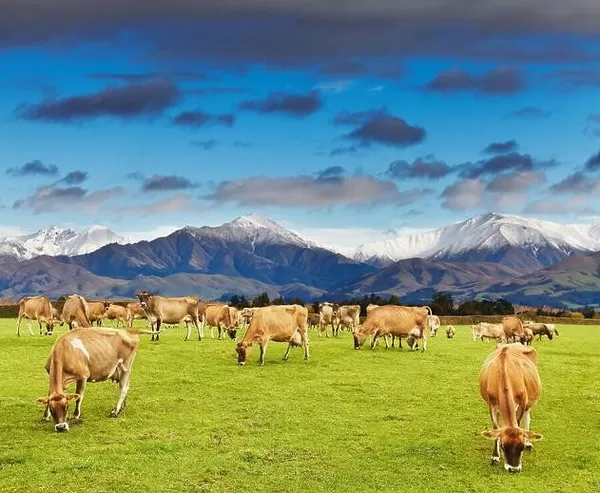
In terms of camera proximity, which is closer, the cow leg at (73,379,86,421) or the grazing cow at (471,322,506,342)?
the cow leg at (73,379,86,421)

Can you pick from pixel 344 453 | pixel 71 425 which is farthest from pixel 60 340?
pixel 344 453

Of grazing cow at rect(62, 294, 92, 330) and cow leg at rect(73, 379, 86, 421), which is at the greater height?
grazing cow at rect(62, 294, 92, 330)

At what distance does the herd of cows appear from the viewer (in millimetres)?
16125

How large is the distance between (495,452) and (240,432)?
633 centimetres

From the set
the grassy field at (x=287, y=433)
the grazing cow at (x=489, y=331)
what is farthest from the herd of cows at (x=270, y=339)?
the grassy field at (x=287, y=433)

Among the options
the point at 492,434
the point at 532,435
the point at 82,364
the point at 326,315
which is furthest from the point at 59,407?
the point at 326,315

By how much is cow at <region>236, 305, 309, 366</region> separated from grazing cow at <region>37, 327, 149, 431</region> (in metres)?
10.6

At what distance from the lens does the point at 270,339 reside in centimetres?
3200

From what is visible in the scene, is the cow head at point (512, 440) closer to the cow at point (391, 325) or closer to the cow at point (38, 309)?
the cow at point (391, 325)

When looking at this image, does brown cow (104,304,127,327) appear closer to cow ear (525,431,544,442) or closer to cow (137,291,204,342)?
cow (137,291,204,342)

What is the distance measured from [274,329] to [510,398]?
17.3m

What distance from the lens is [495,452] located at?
53.1 ft

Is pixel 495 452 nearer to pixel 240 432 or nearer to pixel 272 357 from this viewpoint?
pixel 240 432

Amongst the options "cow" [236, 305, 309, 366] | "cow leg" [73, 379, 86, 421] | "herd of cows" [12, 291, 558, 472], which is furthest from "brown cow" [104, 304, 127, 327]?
"cow leg" [73, 379, 86, 421]
